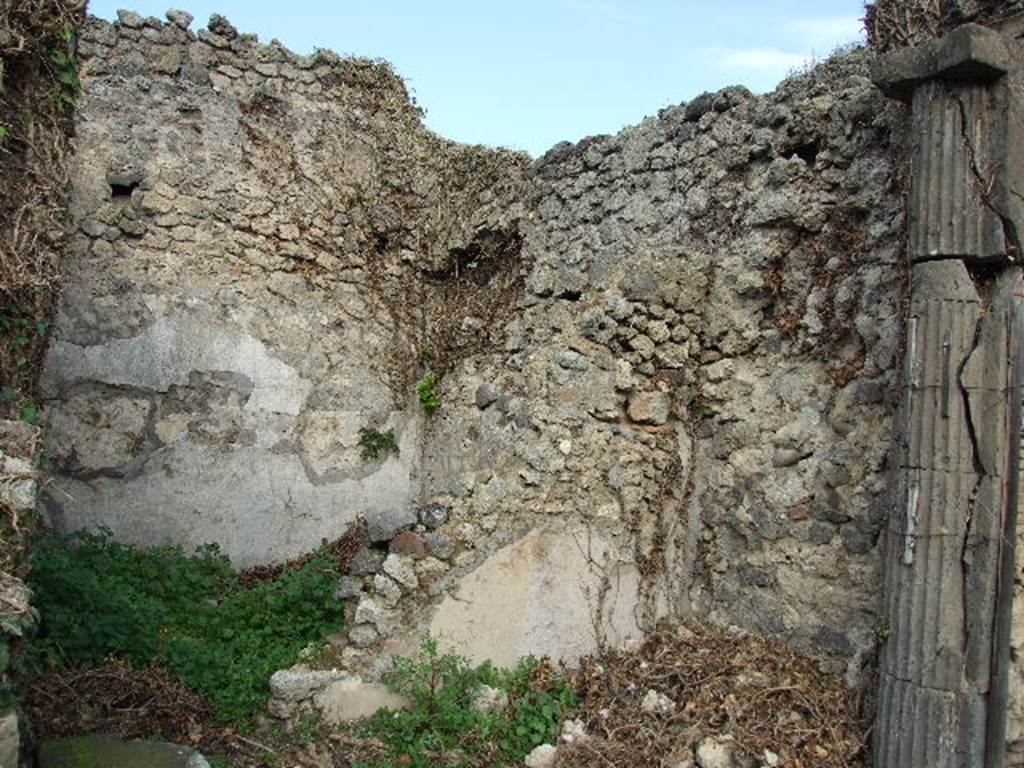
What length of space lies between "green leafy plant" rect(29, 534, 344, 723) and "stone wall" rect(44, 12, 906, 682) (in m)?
0.43

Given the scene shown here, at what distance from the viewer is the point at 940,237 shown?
12.9 feet

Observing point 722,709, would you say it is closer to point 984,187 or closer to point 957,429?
point 957,429

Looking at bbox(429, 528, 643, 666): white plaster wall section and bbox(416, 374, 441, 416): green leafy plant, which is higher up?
bbox(416, 374, 441, 416): green leafy plant

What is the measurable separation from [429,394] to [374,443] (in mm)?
588

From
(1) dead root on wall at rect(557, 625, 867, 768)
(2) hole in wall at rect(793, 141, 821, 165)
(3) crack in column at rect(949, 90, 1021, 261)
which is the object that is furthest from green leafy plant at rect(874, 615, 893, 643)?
(2) hole in wall at rect(793, 141, 821, 165)

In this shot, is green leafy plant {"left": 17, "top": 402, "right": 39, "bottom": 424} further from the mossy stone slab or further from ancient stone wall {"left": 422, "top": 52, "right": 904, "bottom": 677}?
ancient stone wall {"left": 422, "top": 52, "right": 904, "bottom": 677}

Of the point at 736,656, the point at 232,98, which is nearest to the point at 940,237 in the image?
the point at 736,656

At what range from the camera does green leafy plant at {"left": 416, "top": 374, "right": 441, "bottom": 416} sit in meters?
7.11

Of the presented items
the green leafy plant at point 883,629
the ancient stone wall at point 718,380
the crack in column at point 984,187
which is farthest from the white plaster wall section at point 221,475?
the crack in column at point 984,187

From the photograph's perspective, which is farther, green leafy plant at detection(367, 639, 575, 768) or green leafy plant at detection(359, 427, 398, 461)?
green leafy plant at detection(359, 427, 398, 461)

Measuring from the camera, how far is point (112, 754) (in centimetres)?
375

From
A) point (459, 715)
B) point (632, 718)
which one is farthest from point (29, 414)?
point (632, 718)

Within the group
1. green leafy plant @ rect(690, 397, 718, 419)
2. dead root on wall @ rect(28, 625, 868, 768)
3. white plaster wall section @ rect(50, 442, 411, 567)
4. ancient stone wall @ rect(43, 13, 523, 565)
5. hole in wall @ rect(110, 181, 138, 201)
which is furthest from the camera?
hole in wall @ rect(110, 181, 138, 201)

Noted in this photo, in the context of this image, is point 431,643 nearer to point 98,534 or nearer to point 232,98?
point 98,534
